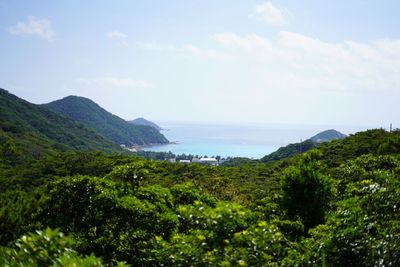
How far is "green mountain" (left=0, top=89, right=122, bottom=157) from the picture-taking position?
115688 millimetres

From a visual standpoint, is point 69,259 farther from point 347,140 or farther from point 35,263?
point 347,140

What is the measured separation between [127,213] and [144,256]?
1324mm

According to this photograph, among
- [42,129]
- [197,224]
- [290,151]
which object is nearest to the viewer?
[197,224]

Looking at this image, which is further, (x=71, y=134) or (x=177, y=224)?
(x=71, y=134)

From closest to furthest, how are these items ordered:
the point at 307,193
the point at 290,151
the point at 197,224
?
the point at 197,224 → the point at 307,193 → the point at 290,151

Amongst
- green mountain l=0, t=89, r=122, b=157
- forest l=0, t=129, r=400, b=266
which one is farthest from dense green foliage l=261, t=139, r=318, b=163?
forest l=0, t=129, r=400, b=266

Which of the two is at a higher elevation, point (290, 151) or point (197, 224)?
point (290, 151)

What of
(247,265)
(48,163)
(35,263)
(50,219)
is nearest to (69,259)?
(35,263)

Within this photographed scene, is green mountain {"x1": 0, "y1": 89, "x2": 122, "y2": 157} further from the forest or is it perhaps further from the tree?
the forest

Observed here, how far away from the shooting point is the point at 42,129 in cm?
14850

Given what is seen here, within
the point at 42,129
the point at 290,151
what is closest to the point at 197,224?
the point at 290,151

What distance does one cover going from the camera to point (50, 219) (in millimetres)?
11367

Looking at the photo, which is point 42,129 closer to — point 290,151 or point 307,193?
point 290,151

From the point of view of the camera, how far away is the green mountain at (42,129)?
380ft
